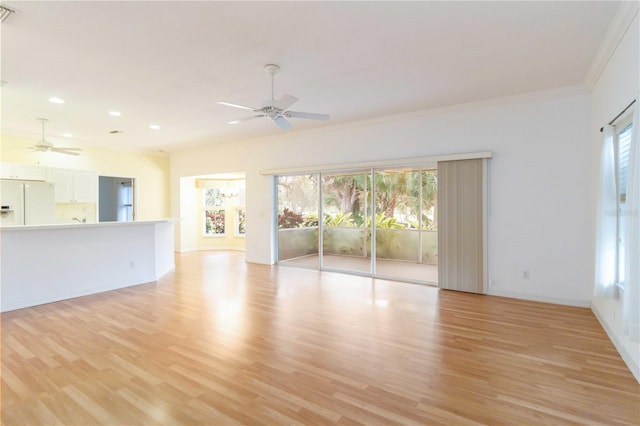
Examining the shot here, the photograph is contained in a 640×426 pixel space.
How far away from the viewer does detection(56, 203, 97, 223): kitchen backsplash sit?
731cm

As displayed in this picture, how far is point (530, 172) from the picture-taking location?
4.58 metres

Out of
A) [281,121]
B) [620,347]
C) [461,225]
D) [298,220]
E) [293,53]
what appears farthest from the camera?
[298,220]

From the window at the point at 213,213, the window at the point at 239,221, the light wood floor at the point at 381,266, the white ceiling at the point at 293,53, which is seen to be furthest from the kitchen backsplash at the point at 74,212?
the light wood floor at the point at 381,266

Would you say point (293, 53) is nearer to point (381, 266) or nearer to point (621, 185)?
point (621, 185)

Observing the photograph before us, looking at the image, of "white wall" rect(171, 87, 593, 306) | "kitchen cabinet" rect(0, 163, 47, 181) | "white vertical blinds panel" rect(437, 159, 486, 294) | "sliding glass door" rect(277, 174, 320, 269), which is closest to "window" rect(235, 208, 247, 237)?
"sliding glass door" rect(277, 174, 320, 269)

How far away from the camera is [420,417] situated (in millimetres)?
2012

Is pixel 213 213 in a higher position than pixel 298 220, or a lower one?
higher

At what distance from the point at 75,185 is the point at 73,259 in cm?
349

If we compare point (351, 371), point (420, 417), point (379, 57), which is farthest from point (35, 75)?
point (420, 417)

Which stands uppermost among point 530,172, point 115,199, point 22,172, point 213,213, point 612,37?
point 612,37

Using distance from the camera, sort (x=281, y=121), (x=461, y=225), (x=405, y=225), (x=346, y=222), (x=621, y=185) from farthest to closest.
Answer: (x=346, y=222), (x=405, y=225), (x=461, y=225), (x=281, y=121), (x=621, y=185)

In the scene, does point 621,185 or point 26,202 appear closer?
point 621,185

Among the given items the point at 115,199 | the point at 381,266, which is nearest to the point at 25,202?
the point at 115,199

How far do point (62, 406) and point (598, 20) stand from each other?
Answer: 5.12 metres
